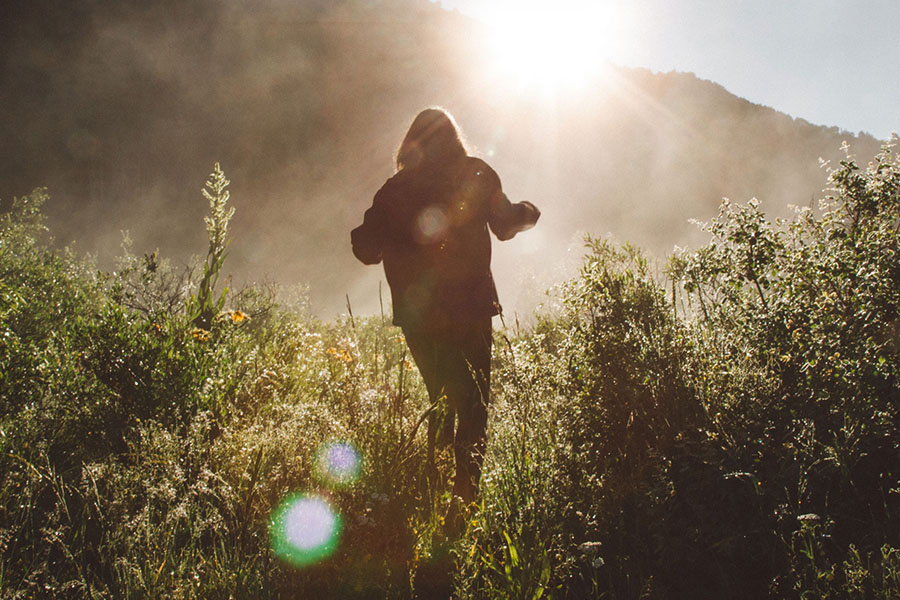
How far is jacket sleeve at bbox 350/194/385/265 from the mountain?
22132 mm

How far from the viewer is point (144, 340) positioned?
8.15 ft

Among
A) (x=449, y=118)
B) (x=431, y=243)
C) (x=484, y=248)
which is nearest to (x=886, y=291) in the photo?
(x=484, y=248)

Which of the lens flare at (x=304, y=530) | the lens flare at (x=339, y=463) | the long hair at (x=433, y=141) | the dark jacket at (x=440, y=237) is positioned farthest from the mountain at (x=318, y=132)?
the lens flare at (x=304, y=530)

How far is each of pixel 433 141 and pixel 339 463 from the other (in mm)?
2005

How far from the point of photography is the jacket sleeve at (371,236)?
2.51m

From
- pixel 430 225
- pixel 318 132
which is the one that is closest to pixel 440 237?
pixel 430 225

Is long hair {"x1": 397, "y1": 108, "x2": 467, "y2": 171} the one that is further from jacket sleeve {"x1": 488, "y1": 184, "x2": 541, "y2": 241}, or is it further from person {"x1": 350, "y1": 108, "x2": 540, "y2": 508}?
jacket sleeve {"x1": 488, "y1": 184, "x2": 541, "y2": 241}

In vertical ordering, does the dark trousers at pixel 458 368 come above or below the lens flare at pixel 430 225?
below

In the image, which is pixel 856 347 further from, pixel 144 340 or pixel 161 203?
pixel 161 203

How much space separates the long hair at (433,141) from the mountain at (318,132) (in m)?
21.8

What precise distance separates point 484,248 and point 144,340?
84.1 inches

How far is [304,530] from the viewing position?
149cm

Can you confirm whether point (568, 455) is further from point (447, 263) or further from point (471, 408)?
point (447, 263)

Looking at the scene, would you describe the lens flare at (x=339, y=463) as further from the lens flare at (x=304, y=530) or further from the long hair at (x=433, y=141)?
the long hair at (x=433, y=141)
